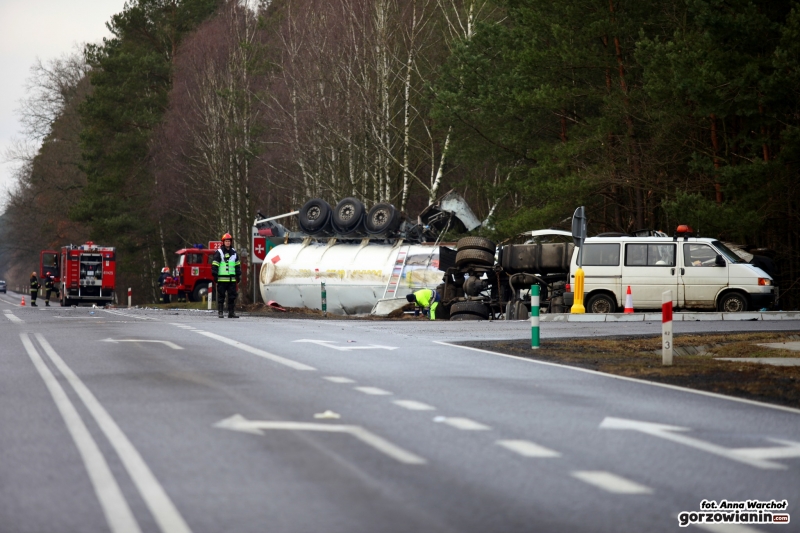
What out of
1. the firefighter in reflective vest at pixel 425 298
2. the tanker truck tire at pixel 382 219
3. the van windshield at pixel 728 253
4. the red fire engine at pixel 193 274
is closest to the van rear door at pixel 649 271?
the van windshield at pixel 728 253

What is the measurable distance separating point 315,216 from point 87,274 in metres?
26.5

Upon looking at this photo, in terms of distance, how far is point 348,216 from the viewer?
38531 millimetres

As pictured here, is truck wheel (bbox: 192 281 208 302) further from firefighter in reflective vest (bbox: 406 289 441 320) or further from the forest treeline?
firefighter in reflective vest (bbox: 406 289 441 320)

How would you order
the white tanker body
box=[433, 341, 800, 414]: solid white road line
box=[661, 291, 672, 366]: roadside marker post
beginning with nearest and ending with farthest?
box=[433, 341, 800, 414]: solid white road line, box=[661, 291, 672, 366]: roadside marker post, the white tanker body

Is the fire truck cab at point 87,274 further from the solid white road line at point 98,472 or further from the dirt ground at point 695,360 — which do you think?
the solid white road line at point 98,472

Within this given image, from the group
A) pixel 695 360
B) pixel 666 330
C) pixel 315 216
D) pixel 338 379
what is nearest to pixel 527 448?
pixel 338 379

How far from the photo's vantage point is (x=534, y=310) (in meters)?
17.2

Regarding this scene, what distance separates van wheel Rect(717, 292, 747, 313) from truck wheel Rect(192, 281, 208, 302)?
3174cm

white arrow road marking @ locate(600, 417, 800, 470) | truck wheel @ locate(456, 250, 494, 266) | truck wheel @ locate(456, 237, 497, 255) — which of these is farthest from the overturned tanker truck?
white arrow road marking @ locate(600, 417, 800, 470)

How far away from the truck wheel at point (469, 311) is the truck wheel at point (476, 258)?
106cm

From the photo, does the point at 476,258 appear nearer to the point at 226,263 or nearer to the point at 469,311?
the point at 469,311

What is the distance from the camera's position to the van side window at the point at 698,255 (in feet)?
93.1

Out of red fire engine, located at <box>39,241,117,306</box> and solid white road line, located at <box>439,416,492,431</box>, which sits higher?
red fire engine, located at <box>39,241,117,306</box>

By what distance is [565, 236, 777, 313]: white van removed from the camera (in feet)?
92.9
